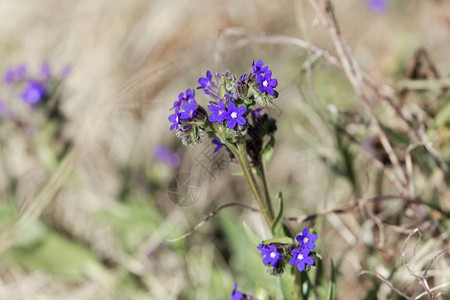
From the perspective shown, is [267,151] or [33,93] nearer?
[267,151]

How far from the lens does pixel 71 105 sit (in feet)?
16.7

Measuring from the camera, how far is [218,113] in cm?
198

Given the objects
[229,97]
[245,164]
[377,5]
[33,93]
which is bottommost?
[245,164]

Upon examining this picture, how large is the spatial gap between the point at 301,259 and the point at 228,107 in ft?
2.08

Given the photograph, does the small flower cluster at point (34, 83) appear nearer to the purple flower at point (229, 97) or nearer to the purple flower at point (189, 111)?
the purple flower at point (189, 111)

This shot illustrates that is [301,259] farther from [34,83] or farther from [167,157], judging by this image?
[34,83]

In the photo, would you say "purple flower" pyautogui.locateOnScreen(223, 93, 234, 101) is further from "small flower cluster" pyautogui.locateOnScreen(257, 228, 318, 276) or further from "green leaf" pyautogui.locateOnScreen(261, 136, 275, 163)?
"small flower cluster" pyautogui.locateOnScreen(257, 228, 318, 276)

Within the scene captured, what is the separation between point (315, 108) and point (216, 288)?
4.33 feet

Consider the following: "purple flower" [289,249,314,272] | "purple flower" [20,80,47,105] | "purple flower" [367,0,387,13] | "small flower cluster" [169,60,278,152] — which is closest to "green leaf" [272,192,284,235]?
"purple flower" [289,249,314,272]

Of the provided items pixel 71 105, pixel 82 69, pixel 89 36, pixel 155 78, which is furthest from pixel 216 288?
pixel 89 36

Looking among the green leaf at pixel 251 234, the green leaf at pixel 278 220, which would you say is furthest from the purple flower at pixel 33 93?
the green leaf at pixel 278 220

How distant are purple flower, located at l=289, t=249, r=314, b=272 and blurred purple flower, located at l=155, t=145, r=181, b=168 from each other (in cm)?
254

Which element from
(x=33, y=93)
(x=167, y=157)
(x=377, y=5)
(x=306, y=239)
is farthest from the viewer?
(x=377, y=5)

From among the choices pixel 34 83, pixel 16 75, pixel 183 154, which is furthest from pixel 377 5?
pixel 16 75
